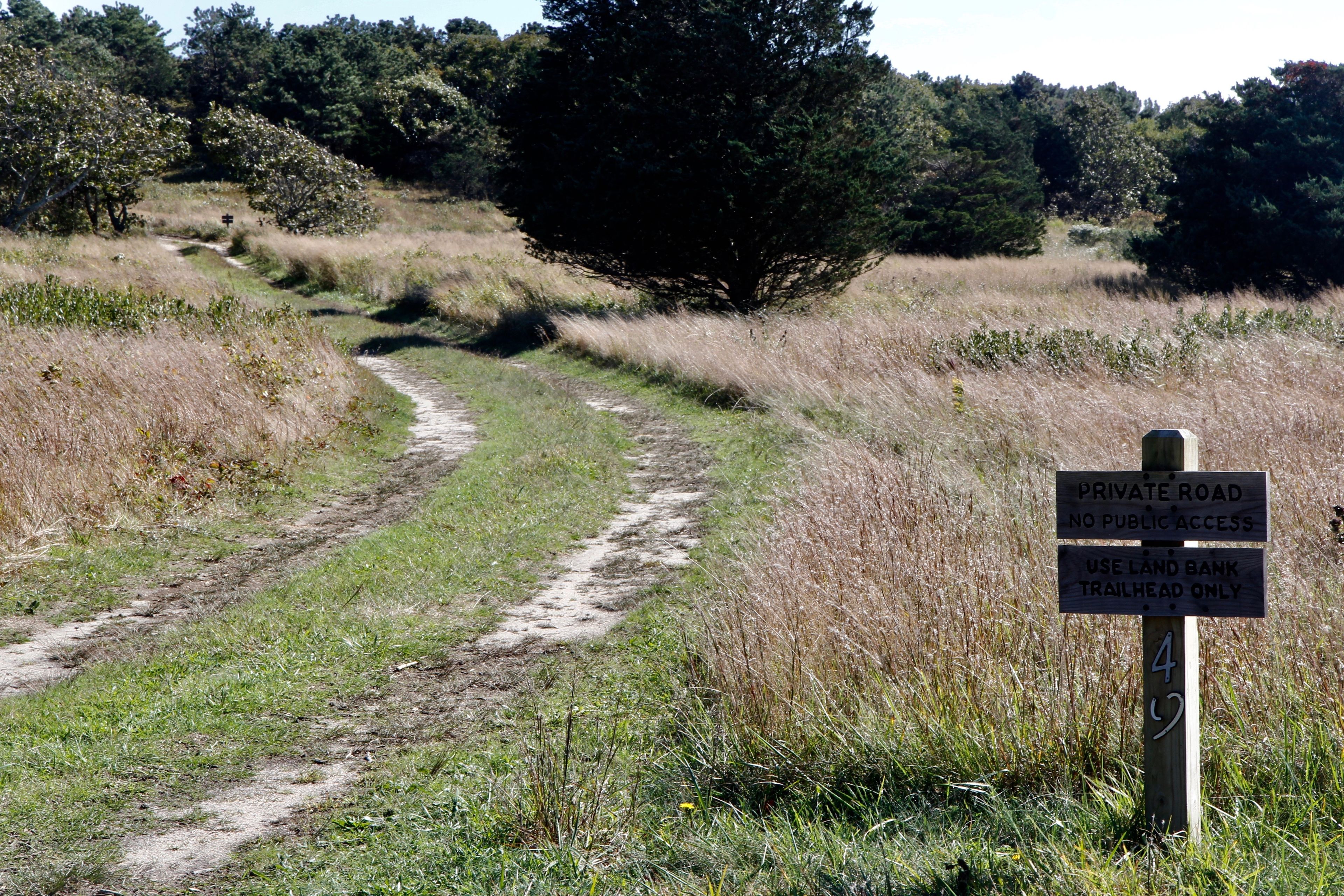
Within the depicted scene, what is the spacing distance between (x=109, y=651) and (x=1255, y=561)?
5.73 meters

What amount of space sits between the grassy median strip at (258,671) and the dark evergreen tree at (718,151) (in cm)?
1146

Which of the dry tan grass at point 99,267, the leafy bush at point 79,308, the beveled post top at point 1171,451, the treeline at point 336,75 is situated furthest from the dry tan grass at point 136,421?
the treeline at point 336,75

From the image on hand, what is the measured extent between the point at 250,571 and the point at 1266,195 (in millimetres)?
26749

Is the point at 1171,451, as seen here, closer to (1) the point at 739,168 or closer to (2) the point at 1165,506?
(2) the point at 1165,506

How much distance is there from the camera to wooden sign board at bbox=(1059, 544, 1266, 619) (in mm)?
2840

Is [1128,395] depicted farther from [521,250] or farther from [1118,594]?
[521,250]

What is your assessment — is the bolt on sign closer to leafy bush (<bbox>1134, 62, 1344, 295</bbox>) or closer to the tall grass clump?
the tall grass clump

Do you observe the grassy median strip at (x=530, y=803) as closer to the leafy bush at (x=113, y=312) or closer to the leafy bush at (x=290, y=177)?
the leafy bush at (x=113, y=312)

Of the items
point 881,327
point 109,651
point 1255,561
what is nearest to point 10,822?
point 109,651

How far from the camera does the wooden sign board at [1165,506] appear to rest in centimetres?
283

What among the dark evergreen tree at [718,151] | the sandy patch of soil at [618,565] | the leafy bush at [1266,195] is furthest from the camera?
the leafy bush at [1266,195]

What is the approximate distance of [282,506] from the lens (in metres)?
9.07

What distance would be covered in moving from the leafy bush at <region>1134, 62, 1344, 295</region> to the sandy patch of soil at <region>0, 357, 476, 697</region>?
21.2 metres

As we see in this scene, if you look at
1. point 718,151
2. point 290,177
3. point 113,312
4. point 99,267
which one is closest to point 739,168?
point 718,151
